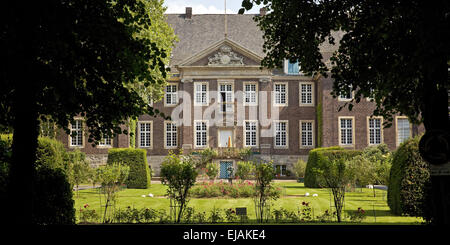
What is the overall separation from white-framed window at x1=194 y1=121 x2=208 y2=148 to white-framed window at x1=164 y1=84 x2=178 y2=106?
2.65m

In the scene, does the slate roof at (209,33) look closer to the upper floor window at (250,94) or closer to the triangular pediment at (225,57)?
the triangular pediment at (225,57)

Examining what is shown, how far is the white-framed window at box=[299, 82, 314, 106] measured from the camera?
3334 centimetres

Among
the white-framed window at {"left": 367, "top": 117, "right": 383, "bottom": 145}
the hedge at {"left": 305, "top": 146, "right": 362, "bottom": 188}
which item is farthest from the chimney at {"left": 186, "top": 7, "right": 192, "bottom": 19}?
the hedge at {"left": 305, "top": 146, "right": 362, "bottom": 188}

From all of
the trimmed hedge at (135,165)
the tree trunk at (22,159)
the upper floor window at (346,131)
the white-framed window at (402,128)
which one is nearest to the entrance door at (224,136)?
the upper floor window at (346,131)

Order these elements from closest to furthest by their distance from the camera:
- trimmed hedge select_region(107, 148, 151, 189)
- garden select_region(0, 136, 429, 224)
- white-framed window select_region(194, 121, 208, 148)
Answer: garden select_region(0, 136, 429, 224), trimmed hedge select_region(107, 148, 151, 189), white-framed window select_region(194, 121, 208, 148)

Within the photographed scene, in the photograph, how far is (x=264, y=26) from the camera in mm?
9258

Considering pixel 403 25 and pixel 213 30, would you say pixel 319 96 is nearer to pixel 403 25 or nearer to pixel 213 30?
pixel 213 30

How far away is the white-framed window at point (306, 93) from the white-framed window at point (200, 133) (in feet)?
26.2

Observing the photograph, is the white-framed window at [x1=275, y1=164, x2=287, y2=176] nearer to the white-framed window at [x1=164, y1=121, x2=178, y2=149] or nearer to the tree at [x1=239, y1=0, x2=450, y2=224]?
the white-framed window at [x1=164, y1=121, x2=178, y2=149]

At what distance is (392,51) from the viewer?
724cm

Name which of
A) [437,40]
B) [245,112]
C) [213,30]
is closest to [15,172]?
[437,40]

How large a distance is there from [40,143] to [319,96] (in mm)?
25575

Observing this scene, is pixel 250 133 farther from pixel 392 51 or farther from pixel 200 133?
pixel 392 51

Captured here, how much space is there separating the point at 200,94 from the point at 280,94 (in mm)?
6411
